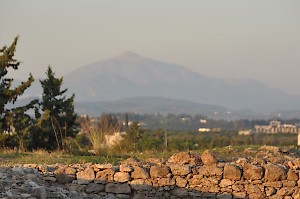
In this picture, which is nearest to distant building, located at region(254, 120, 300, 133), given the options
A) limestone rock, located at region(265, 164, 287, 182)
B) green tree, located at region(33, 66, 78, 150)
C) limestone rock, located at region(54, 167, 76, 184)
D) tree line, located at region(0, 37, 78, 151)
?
green tree, located at region(33, 66, 78, 150)

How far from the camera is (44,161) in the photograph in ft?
35.3

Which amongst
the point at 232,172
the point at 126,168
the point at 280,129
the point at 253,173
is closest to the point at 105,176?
the point at 126,168

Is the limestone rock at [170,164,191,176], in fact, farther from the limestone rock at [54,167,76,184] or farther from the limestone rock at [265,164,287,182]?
the limestone rock at [54,167,76,184]

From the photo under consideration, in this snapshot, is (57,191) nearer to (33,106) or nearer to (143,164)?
(143,164)

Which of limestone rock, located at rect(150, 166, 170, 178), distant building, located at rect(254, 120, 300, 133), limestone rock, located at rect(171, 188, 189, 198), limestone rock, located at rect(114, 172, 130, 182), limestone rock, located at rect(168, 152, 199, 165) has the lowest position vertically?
limestone rock, located at rect(171, 188, 189, 198)

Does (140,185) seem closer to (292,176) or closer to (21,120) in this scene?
(292,176)

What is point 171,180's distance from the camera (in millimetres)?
9461

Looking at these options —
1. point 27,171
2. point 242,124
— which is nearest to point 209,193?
point 27,171

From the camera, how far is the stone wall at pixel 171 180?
9.38m

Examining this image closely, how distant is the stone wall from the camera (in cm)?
938

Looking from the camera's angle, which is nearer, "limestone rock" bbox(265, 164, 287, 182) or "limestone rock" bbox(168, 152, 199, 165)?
"limestone rock" bbox(265, 164, 287, 182)

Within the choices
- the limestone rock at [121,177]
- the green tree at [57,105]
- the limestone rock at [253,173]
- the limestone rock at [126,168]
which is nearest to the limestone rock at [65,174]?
the limestone rock at [121,177]

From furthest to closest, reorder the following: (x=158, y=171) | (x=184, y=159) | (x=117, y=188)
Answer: (x=184, y=159)
(x=158, y=171)
(x=117, y=188)

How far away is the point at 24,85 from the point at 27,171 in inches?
596
